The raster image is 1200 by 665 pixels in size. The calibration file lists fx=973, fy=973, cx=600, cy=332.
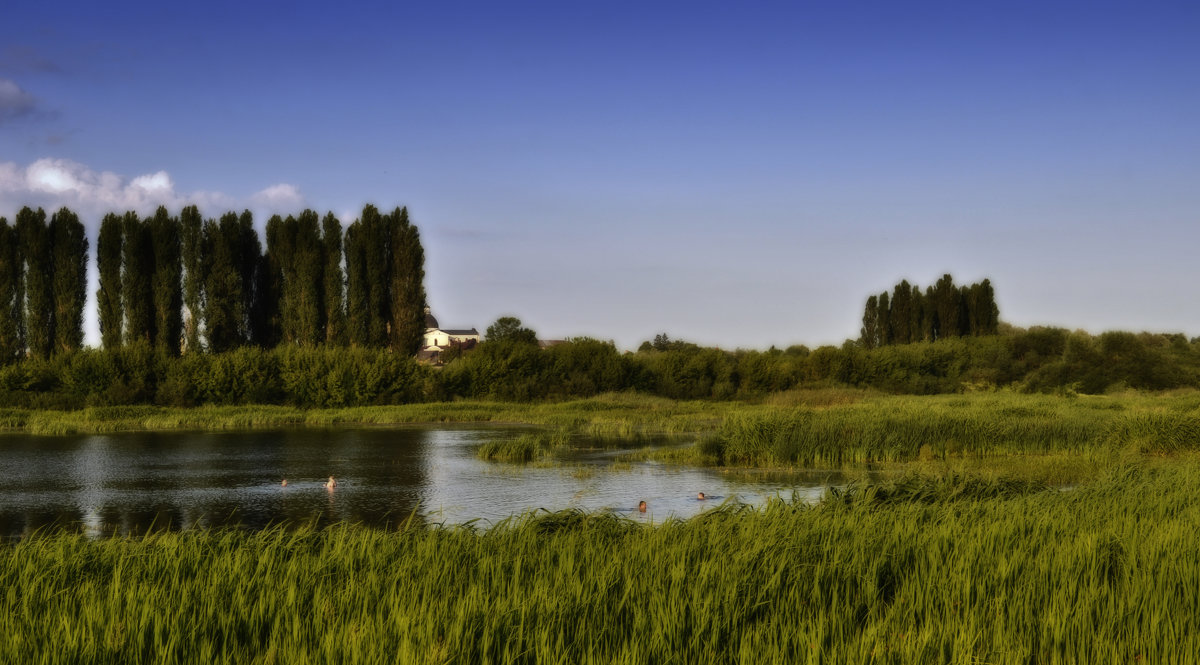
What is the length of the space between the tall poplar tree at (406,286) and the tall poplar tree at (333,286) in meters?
2.17

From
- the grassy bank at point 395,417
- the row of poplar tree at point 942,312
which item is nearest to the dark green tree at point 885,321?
the row of poplar tree at point 942,312

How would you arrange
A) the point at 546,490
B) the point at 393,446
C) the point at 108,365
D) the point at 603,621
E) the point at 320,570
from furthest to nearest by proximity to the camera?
the point at 108,365
the point at 393,446
the point at 546,490
the point at 320,570
the point at 603,621

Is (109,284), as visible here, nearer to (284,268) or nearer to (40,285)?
(40,285)

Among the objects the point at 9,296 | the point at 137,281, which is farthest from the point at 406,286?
the point at 9,296

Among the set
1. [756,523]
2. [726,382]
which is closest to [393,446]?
[756,523]

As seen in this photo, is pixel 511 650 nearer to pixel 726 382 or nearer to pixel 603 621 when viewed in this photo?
pixel 603 621

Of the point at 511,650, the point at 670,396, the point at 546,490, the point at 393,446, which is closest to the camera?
the point at 511,650

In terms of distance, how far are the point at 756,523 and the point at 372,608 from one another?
392cm

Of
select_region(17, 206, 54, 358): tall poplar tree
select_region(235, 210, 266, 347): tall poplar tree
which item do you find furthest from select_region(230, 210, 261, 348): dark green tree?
select_region(17, 206, 54, 358): tall poplar tree

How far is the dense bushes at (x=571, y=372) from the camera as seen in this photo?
1410 inches

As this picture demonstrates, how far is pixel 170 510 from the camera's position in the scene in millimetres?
13406

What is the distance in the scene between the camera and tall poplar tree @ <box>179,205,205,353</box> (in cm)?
3931

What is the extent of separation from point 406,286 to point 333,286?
305 cm

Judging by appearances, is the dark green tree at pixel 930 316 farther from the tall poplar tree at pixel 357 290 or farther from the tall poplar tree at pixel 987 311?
the tall poplar tree at pixel 357 290
